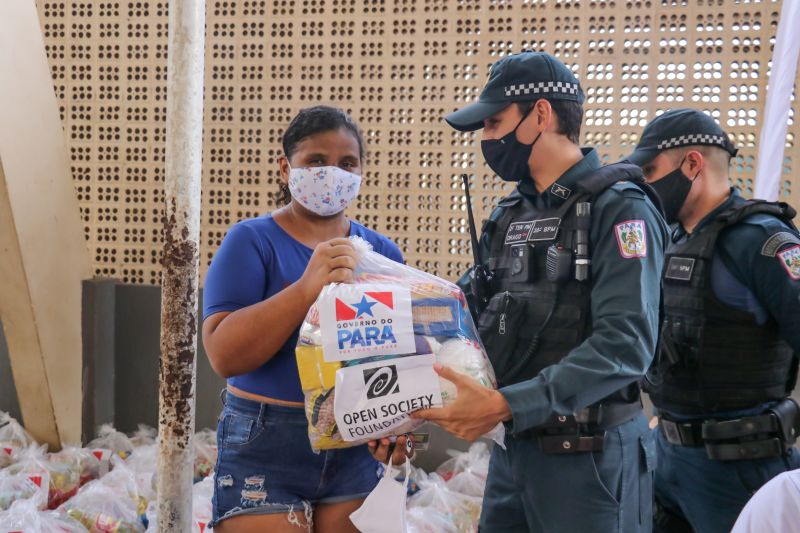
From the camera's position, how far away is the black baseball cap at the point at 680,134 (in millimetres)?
2480

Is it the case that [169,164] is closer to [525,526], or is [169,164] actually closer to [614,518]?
[525,526]

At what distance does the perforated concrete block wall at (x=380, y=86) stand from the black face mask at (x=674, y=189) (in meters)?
1.31

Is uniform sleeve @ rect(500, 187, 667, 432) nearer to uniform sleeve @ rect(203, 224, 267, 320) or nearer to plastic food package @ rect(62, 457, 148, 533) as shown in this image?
uniform sleeve @ rect(203, 224, 267, 320)

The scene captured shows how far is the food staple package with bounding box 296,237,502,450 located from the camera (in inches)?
57.0

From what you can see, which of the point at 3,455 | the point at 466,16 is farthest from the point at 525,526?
the point at 3,455

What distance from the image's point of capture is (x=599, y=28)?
375cm

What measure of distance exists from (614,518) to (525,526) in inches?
9.6

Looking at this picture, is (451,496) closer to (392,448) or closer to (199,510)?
(199,510)

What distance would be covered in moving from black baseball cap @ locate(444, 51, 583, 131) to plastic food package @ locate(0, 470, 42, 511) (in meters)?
2.87


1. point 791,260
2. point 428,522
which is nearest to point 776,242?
point 791,260

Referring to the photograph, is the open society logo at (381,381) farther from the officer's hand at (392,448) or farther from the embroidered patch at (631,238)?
the embroidered patch at (631,238)

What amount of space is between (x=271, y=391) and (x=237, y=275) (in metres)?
0.28

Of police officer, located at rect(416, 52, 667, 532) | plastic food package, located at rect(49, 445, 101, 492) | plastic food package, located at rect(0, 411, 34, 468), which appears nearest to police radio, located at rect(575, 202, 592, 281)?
police officer, located at rect(416, 52, 667, 532)

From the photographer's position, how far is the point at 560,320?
1.65 m
